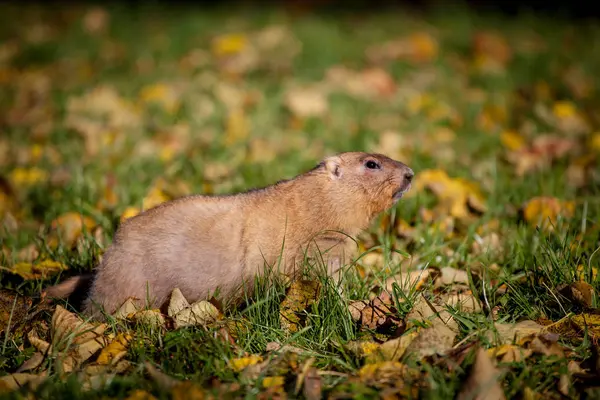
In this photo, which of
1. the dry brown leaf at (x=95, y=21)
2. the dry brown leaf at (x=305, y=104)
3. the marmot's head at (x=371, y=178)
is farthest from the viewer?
the dry brown leaf at (x=95, y=21)

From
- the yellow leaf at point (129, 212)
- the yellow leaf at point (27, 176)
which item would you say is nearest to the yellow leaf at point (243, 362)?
the yellow leaf at point (129, 212)

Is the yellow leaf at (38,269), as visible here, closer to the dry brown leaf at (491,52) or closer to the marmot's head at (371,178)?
the marmot's head at (371,178)

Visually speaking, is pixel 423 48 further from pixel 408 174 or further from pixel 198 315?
pixel 198 315

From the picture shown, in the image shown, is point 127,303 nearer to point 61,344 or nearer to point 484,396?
point 61,344

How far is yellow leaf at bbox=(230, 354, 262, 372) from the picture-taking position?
235 centimetres

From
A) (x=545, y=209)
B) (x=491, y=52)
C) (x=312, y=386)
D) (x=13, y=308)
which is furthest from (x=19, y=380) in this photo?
(x=491, y=52)

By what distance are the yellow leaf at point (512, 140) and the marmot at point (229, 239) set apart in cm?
238

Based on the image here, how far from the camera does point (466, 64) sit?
24.0 ft

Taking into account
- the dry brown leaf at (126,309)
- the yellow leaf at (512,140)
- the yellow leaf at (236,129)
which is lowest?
the dry brown leaf at (126,309)

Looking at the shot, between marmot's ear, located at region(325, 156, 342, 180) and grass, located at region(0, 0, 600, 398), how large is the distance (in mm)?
449

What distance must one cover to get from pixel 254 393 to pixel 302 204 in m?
1.10

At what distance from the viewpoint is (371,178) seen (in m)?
3.19

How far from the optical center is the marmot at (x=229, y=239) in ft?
9.10

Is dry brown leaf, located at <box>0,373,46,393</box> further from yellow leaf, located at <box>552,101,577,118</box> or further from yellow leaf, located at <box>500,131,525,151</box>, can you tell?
yellow leaf, located at <box>552,101,577,118</box>
